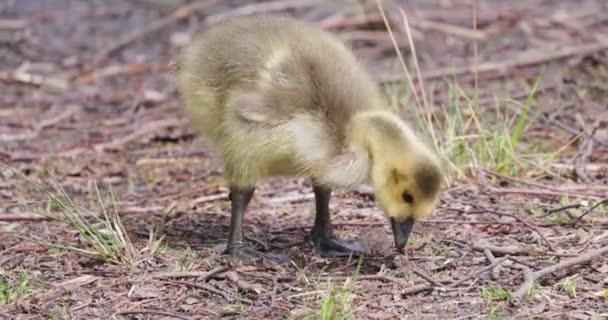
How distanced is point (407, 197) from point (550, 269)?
0.60 metres

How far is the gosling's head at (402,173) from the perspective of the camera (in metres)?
3.82

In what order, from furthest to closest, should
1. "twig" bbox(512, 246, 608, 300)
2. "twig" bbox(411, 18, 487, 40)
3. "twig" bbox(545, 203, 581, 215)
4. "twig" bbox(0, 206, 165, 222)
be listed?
"twig" bbox(411, 18, 487, 40), "twig" bbox(0, 206, 165, 222), "twig" bbox(545, 203, 581, 215), "twig" bbox(512, 246, 608, 300)

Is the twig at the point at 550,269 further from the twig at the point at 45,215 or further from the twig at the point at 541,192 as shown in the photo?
the twig at the point at 45,215

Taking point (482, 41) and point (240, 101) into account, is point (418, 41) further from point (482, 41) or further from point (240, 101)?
point (240, 101)

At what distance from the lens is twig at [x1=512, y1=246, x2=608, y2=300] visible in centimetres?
376

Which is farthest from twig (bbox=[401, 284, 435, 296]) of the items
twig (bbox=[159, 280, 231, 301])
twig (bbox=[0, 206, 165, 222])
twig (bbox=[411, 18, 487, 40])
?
twig (bbox=[411, 18, 487, 40])

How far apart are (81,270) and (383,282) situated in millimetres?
1202

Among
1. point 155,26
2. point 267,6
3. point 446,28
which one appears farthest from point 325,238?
point 155,26

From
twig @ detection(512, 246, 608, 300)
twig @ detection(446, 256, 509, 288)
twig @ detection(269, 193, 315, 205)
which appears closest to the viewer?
twig @ detection(512, 246, 608, 300)

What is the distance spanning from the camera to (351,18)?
895 cm

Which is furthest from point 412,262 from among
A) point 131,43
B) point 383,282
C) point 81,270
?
point 131,43

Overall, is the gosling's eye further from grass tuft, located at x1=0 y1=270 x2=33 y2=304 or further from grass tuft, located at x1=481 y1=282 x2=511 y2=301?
grass tuft, located at x1=0 y1=270 x2=33 y2=304

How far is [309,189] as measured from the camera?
546 centimetres

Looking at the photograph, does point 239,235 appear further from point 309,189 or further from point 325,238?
point 309,189
